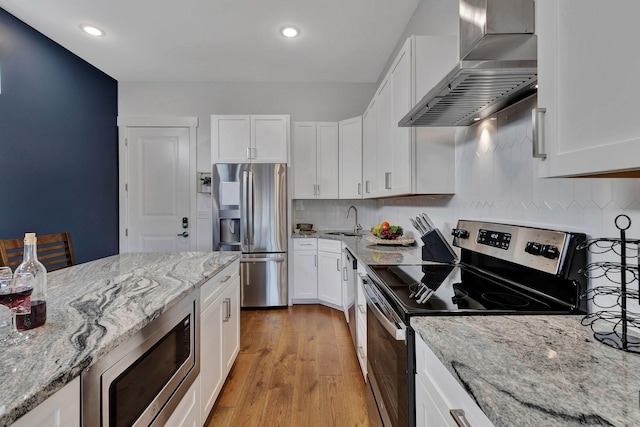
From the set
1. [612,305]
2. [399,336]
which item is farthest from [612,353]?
[399,336]

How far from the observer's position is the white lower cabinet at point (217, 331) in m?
1.52

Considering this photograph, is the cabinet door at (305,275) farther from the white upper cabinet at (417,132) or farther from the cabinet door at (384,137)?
the white upper cabinet at (417,132)

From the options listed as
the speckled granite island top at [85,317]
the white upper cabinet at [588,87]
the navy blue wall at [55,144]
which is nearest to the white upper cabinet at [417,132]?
the white upper cabinet at [588,87]

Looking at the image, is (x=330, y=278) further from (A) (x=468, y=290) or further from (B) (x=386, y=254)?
(A) (x=468, y=290)

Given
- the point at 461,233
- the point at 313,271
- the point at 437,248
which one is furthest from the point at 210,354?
the point at 313,271

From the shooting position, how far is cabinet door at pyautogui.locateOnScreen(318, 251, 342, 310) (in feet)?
11.1

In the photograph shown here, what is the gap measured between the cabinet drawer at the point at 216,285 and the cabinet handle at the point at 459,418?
118cm

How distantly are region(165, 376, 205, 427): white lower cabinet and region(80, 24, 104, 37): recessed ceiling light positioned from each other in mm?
3249

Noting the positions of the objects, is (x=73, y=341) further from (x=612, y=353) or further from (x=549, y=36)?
(x=549, y=36)

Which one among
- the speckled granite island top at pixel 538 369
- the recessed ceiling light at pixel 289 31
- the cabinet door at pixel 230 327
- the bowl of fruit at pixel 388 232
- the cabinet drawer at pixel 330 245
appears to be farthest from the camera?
the cabinet drawer at pixel 330 245

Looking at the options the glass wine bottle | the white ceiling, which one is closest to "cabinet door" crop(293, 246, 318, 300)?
the white ceiling

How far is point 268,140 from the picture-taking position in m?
3.57

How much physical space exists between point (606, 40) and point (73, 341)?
136 centimetres

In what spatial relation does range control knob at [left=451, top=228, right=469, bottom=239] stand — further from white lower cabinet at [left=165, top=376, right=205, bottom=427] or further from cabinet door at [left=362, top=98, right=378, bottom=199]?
white lower cabinet at [left=165, top=376, right=205, bottom=427]
